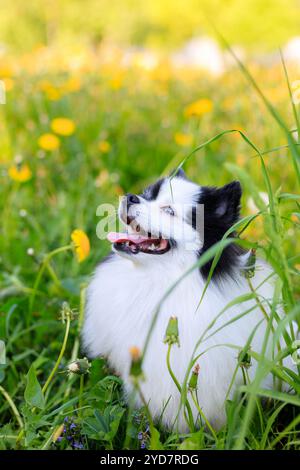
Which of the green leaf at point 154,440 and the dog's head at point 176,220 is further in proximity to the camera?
the dog's head at point 176,220

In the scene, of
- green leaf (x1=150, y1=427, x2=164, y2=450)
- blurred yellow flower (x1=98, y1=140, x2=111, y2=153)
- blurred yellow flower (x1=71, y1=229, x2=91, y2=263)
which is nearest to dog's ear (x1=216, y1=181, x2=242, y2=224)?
blurred yellow flower (x1=71, y1=229, x2=91, y2=263)

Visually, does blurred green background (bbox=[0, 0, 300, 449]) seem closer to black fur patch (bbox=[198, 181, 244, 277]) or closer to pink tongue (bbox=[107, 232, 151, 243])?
black fur patch (bbox=[198, 181, 244, 277])

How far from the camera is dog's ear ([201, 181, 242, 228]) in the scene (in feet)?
5.35

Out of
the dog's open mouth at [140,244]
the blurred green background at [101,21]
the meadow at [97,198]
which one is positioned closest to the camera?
the meadow at [97,198]

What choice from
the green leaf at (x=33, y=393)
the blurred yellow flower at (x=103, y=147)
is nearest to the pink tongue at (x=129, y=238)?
the green leaf at (x=33, y=393)

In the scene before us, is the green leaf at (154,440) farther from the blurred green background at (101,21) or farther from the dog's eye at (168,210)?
the blurred green background at (101,21)

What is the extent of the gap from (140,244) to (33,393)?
0.49m

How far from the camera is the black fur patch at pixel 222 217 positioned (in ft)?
5.30

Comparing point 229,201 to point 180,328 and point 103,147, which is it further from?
point 103,147

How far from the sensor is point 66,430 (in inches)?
62.4

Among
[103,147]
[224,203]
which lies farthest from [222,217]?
[103,147]

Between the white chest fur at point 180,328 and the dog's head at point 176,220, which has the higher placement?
the dog's head at point 176,220

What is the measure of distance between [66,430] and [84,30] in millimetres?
16834

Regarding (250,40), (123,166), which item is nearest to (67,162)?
(123,166)
